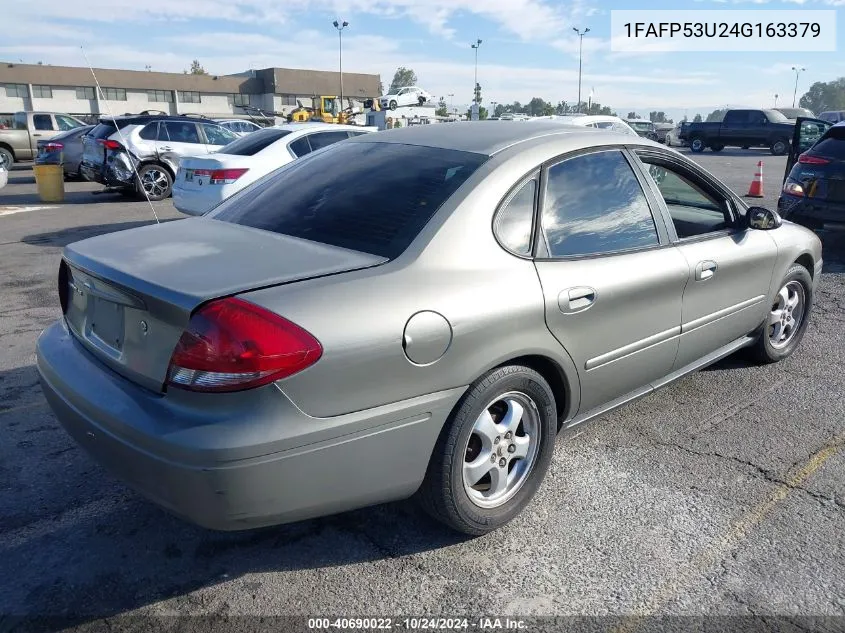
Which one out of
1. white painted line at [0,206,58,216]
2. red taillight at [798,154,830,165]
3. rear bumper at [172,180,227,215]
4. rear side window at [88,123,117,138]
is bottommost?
white painted line at [0,206,58,216]

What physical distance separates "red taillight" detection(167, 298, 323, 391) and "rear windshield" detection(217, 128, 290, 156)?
7918 mm

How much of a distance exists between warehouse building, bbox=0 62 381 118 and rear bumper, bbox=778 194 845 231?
52.8m

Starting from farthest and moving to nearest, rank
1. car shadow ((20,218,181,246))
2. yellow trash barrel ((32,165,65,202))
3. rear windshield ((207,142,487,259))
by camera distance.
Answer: yellow trash barrel ((32,165,65,202)), car shadow ((20,218,181,246)), rear windshield ((207,142,487,259))

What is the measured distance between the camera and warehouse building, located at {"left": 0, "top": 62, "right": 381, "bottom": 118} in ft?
196

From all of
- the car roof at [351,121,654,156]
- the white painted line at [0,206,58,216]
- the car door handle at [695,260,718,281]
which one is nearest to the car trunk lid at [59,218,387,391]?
the car roof at [351,121,654,156]

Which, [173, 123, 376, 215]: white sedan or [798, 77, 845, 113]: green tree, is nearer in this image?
[173, 123, 376, 215]: white sedan

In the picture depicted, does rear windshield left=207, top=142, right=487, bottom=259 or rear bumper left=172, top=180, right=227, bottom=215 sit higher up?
rear windshield left=207, top=142, right=487, bottom=259

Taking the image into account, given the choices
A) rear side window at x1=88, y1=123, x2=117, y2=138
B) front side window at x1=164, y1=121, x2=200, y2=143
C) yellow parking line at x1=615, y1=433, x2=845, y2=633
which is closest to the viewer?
yellow parking line at x1=615, y1=433, x2=845, y2=633

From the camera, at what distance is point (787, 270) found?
15.1ft

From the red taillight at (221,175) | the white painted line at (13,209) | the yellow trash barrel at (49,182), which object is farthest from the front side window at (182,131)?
the red taillight at (221,175)

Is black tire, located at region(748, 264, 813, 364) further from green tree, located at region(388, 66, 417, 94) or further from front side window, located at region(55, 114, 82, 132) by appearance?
green tree, located at region(388, 66, 417, 94)

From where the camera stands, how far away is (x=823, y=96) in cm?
13362

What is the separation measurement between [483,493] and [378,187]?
1.38 m

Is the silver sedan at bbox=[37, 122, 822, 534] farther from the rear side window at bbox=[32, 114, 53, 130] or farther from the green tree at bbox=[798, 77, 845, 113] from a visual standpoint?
the green tree at bbox=[798, 77, 845, 113]
